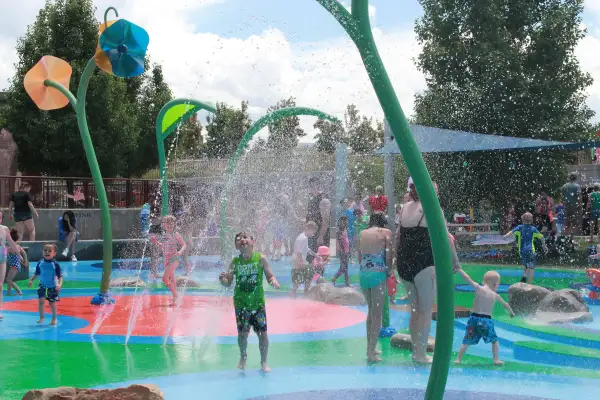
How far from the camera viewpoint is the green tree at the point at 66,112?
89.1 feet

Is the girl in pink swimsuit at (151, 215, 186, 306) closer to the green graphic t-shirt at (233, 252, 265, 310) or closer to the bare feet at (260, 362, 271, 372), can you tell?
the green graphic t-shirt at (233, 252, 265, 310)

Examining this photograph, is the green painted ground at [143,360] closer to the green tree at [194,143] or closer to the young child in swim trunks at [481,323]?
the young child in swim trunks at [481,323]

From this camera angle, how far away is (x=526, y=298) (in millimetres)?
9469

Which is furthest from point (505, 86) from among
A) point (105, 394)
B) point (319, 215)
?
point (105, 394)

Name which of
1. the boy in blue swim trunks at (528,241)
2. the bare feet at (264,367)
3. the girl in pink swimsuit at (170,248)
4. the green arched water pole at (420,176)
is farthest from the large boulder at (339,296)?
the green arched water pole at (420,176)

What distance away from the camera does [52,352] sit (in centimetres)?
772

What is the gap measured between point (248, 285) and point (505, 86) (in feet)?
59.5

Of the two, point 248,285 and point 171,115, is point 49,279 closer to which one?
point 248,285

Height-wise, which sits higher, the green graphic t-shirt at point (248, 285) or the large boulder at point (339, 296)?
the green graphic t-shirt at point (248, 285)

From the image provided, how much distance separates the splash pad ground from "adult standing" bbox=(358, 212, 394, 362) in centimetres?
35

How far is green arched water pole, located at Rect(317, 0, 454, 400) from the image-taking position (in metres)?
4.09

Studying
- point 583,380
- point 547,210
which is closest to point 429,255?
point 583,380

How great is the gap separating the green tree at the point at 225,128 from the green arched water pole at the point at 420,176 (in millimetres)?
38413

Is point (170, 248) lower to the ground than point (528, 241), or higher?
lower
